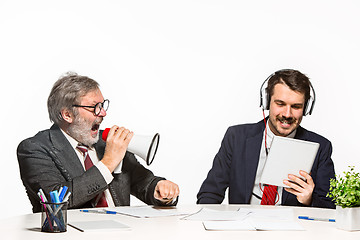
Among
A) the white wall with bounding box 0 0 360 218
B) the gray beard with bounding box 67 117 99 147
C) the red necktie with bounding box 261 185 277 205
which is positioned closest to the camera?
the gray beard with bounding box 67 117 99 147

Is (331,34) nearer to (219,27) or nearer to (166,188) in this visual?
(219,27)

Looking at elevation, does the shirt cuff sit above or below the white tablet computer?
below

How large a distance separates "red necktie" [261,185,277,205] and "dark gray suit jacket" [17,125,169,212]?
0.55 meters

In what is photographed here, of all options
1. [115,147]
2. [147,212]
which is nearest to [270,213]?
[147,212]

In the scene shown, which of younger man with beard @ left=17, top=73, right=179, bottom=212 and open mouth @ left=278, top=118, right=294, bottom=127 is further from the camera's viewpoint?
open mouth @ left=278, top=118, right=294, bottom=127

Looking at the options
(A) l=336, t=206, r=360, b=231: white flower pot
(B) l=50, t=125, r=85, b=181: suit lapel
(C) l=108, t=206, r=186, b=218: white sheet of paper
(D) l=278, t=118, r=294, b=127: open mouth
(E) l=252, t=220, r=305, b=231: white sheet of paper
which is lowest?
(C) l=108, t=206, r=186, b=218: white sheet of paper

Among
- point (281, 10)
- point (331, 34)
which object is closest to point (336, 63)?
point (331, 34)

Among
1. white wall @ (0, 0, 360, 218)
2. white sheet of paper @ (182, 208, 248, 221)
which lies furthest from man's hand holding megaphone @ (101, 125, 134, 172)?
white wall @ (0, 0, 360, 218)

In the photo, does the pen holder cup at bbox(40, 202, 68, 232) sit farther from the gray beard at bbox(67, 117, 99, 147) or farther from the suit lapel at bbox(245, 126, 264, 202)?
the suit lapel at bbox(245, 126, 264, 202)

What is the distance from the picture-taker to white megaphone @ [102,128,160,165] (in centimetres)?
242

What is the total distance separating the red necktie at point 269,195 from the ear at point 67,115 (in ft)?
3.36

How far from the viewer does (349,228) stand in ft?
5.68

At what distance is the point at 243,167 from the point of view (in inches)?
110

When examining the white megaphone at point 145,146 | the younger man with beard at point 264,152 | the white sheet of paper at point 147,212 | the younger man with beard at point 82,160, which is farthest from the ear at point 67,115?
the younger man with beard at point 264,152
